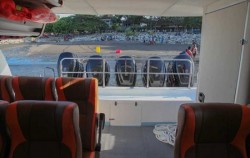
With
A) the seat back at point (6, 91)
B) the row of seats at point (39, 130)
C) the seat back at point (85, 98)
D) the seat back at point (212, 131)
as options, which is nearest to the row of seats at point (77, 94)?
the seat back at point (85, 98)

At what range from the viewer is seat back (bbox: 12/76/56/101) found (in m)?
2.01

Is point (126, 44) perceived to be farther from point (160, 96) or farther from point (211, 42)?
point (211, 42)

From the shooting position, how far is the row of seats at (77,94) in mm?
1892

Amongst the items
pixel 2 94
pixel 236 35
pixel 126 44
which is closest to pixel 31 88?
pixel 2 94

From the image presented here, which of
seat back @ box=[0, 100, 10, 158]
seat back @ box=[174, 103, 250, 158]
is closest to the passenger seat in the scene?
seat back @ box=[0, 100, 10, 158]

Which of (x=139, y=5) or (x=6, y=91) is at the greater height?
(x=139, y=5)

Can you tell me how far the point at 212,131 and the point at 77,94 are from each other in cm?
115

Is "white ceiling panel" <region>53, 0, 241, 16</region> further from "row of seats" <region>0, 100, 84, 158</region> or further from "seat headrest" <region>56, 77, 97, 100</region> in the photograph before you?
"row of seats" <region>0, 100, 84, 158</region>

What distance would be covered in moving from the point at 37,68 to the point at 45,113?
14.2 feet

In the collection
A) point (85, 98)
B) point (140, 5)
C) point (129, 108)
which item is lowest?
point (129, 108)

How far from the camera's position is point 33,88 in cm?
204

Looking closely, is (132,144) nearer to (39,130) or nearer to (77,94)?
(77,94)

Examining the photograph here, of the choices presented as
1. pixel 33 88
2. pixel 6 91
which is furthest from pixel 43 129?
pixel 6 91

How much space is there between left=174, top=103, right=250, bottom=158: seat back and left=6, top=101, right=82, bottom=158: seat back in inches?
23.3
